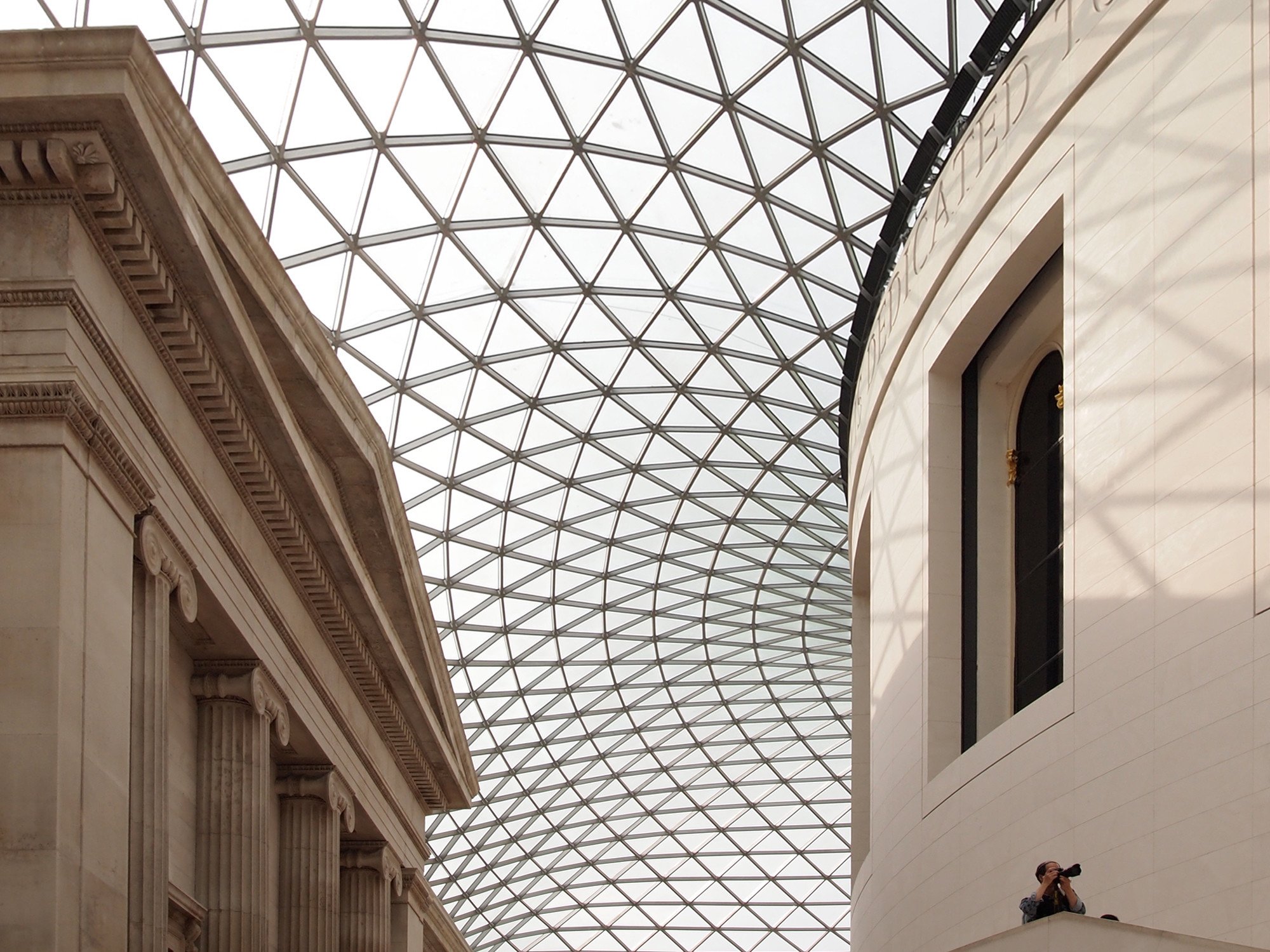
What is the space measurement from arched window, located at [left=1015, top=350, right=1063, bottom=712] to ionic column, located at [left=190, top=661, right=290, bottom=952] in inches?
474

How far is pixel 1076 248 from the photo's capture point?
19.0 metres

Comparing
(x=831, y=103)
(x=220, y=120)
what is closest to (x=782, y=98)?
(x=831, y=103)

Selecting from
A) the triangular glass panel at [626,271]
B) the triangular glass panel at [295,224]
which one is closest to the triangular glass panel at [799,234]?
the triangular glass panel at [626,271]

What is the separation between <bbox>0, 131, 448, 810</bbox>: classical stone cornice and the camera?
1484 cm

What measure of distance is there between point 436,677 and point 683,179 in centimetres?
1388

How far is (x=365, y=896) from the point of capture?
3272 cm

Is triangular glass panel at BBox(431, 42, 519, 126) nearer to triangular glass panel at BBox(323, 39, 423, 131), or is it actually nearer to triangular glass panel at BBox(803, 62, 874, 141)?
triangular glass panel at BBox(323, 39, 423, 131)

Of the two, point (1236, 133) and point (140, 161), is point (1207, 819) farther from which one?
point (140, 161)

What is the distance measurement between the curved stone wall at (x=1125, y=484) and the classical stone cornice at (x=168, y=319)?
10833 millimetres

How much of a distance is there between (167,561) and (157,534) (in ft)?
1.99

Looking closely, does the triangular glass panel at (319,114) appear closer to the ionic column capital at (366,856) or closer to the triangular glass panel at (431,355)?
the triangular glass panel at (431,355)

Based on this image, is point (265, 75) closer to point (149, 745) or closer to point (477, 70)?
point (477, 70)

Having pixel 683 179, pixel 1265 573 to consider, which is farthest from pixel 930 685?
pixel 683 179

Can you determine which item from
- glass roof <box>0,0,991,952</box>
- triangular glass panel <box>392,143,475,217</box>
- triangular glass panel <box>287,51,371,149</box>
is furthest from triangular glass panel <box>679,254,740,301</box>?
triangular glass panel <box>287,51,371,149</box>
